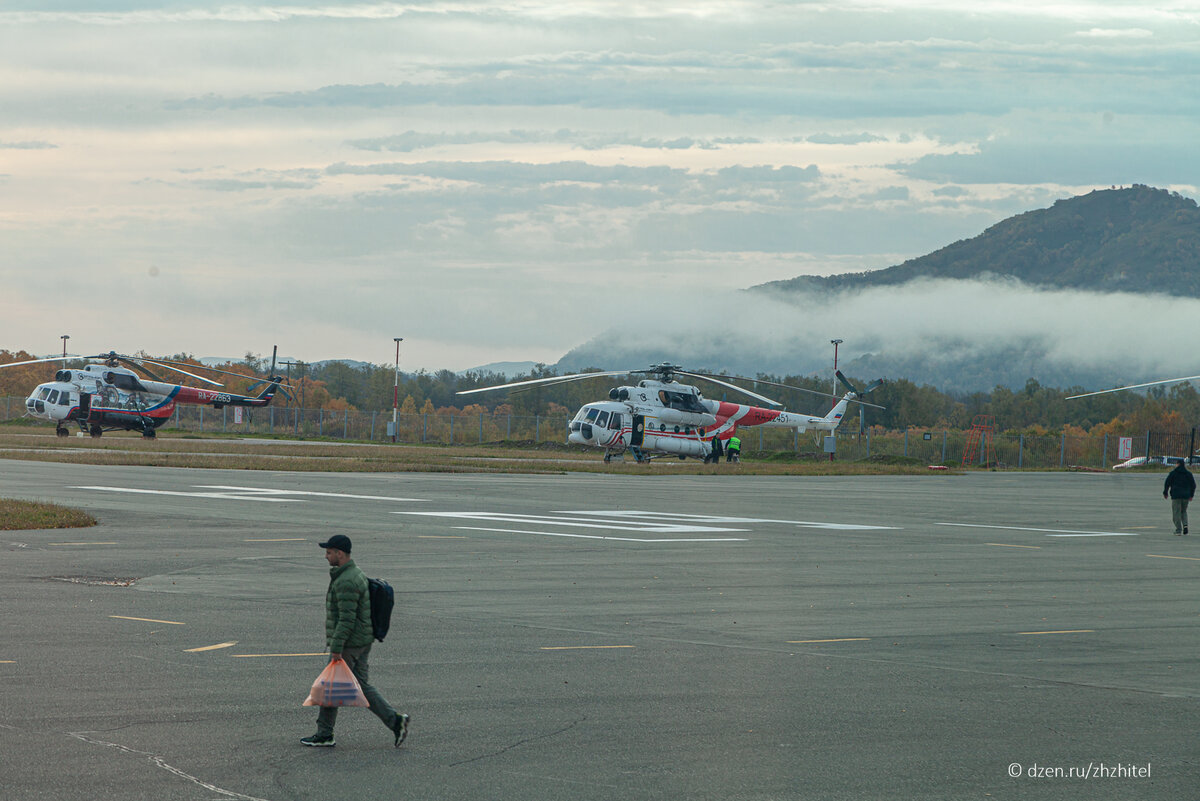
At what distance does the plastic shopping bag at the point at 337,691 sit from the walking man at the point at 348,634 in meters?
0.08

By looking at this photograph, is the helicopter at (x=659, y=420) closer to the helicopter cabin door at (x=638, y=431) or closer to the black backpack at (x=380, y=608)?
the helicopter cabin door at (x=638, y=431)

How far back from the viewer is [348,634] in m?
8.05

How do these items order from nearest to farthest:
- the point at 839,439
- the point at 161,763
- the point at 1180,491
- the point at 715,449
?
the point at 161,763
the point at 1180,491
the point at 715,449
the point at 839,439

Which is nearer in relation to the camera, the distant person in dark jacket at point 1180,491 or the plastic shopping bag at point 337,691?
the plastic shopping bag at point 337,691

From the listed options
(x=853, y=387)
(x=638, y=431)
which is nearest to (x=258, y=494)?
(x=638, y=431)

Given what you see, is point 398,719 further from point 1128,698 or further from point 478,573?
point 478,573

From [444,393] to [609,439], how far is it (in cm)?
13800

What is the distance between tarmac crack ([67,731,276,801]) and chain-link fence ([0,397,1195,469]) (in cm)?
6093

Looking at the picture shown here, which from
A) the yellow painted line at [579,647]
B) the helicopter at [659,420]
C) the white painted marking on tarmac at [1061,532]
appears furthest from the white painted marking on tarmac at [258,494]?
the helicopter at [659,420]

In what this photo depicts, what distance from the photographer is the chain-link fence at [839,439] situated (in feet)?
237

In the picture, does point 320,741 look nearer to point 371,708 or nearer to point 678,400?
point 371,708

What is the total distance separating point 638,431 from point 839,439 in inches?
1136

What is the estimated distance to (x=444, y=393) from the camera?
187 m

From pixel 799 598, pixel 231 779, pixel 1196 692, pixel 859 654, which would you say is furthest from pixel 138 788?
pixel 799 598
